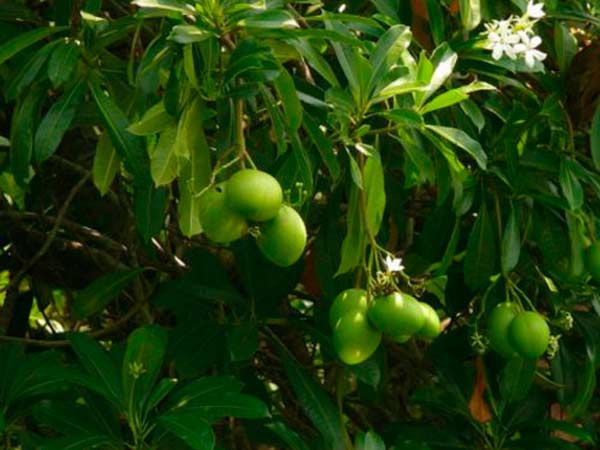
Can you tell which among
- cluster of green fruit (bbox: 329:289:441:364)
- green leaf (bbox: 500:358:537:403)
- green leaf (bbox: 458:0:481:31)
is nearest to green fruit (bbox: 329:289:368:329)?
cluster of green fruit (bbox: 329:289:441:364)

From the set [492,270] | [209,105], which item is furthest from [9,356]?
[492,270]

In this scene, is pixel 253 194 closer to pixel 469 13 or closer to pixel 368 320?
pixel 368 320

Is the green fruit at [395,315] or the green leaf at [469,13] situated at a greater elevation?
the green leaf at [469,13]

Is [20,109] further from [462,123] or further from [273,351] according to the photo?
[273,351]

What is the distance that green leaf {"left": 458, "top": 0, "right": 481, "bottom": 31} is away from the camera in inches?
68.8

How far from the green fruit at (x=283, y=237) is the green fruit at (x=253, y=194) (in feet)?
0.13

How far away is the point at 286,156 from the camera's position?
156cm

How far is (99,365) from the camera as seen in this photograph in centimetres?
179

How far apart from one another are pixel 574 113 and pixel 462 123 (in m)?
0.21

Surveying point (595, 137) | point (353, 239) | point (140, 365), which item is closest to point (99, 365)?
point (140, 365)

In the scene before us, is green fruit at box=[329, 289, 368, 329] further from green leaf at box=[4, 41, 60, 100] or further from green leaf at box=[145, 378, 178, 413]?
green leaf at box=[4, 41, 60, 100]

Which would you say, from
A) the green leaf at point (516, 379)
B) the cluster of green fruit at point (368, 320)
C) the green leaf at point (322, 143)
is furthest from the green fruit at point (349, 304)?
the green leaf at point (516, 379)

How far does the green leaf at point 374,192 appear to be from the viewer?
1547 millimetres

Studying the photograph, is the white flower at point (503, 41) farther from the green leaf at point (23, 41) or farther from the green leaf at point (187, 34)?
the green leaf at point (23, 41)
